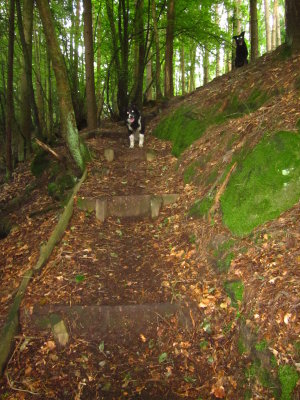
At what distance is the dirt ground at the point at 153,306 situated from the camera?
2.79 metres

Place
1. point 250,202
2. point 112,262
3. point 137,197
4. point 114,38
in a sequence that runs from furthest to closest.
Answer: point 114,38
point 137,197
point 112,262
point 250,202

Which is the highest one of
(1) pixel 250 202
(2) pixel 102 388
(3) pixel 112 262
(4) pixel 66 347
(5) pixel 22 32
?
(5) pixel 22 32

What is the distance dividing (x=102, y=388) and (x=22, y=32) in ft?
26.7

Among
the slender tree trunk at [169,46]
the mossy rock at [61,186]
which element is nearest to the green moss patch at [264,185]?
the mossy rock at [61,186]

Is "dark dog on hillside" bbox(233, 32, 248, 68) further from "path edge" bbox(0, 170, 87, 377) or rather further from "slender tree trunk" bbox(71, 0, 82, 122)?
"path edge" bbox(0, 170, 87, 377)

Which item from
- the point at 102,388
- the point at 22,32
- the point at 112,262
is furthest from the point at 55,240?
the point at 22,32

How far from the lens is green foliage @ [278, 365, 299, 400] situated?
88.0 inches

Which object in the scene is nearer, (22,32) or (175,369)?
(175,369)

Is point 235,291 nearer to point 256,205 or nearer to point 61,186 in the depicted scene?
point 256,205

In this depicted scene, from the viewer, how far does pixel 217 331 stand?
3.12m

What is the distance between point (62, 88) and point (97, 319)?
14.1ft

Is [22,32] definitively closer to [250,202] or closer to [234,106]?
[234,106]

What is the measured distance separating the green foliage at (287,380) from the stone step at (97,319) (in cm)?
118

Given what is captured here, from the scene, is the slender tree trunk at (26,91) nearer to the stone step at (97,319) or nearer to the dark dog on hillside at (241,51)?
the dark dog on hillside at (241,51)
